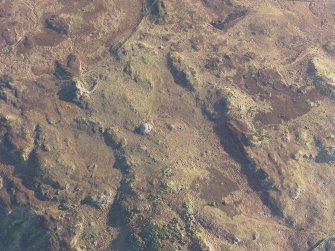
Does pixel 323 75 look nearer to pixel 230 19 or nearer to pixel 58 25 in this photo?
pixel 230 19

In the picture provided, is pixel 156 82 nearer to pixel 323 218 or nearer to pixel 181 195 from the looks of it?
pixel 181 195

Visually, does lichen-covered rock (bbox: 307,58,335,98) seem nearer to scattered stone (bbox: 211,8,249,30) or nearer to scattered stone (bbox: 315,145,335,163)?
scattered stone (bbox: 315,145,335,163)

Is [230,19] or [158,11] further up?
[230,19]

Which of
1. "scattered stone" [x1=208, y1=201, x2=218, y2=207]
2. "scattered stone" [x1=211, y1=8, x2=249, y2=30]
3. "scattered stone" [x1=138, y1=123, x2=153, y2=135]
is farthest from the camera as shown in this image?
"scattered stone" [x1=211, y1=8, x2=249, y2=30]

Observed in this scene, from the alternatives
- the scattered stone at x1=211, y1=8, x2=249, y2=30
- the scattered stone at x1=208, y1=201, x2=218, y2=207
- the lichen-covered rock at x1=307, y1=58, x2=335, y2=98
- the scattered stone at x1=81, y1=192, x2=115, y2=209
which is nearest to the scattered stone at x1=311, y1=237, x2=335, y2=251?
the scattered stone at x1=208, y1=201, x2=218, y2=207

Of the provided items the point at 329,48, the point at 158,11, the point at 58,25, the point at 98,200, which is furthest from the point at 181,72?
the point at 329,48

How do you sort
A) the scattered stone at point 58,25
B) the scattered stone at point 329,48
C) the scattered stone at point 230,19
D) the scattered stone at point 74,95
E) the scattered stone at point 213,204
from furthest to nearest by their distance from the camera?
the scattered stone at point 329,48 → the scattered stone at point 230,19 → the scattered stone at point 58,25 → the scattered stone at point 74,95 → the scattered stone at point 213,204

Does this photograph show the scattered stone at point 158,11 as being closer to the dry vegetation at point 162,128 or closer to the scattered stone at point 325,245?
the dry vegetation at point 162,128

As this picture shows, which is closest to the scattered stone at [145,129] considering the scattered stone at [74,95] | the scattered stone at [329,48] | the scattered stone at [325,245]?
the scattered stone at [74,95]

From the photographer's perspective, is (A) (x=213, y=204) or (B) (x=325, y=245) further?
(B) (x=325, y=245)

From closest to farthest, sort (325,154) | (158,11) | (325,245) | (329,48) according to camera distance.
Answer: (325,245), (325,154), (158,11), (329,48)

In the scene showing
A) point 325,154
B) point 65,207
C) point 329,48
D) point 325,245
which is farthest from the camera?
point 329,48

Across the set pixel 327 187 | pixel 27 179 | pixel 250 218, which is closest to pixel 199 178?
pixel 250 218
